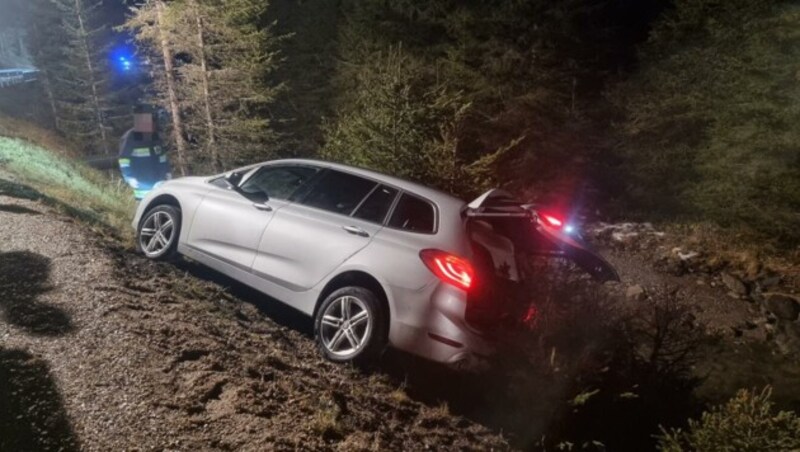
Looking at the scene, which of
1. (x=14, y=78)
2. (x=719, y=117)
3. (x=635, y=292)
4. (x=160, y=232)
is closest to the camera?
(x=160, y=232)

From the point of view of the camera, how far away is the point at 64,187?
11766 millimetres

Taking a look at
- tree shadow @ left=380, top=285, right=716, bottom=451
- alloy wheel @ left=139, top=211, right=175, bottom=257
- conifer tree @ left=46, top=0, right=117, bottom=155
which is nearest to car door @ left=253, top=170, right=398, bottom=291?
tree shadow @ left=380, top=285, right=716, bottom=451

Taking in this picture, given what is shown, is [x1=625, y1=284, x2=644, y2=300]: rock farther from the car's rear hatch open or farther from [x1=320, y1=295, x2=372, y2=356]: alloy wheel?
[x1=320, y1=295, x2=372, y2=356]: alloy wheel

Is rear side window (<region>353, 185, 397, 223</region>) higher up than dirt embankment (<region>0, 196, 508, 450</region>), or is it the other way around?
rear side window (<region>353, 185, 397, 223</region>)

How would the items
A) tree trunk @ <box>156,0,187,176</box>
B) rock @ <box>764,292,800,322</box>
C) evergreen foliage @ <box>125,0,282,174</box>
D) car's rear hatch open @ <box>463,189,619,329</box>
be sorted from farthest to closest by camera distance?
1. evergreen foliage @ <box>125,0,282,174</box>
2. tree trunk @ <box>156,0,187,176</box>
3. rock @ <box>764,292,800,322</box>
4. car's rear hatch open @ <box>463,189,619,329</box>

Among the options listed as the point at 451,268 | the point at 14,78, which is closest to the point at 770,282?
the point at 451,268

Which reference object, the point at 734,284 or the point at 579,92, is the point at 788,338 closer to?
the point at 734,284

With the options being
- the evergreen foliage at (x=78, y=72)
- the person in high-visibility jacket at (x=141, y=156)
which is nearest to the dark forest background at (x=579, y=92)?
the person in high-visibility jacket at (x=141, y=156)

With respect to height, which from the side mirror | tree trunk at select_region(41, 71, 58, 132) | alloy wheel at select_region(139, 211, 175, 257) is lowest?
tree trunk at select_region(41, 71, 58, 132)

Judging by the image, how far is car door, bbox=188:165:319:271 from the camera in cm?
560

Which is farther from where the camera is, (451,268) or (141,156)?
(141,156)

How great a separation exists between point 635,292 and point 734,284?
2.73 meters

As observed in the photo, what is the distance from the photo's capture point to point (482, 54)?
53.6 ft

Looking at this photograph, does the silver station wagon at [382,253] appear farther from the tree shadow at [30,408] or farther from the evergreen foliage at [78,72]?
the evergreen foliage at [78,72]
